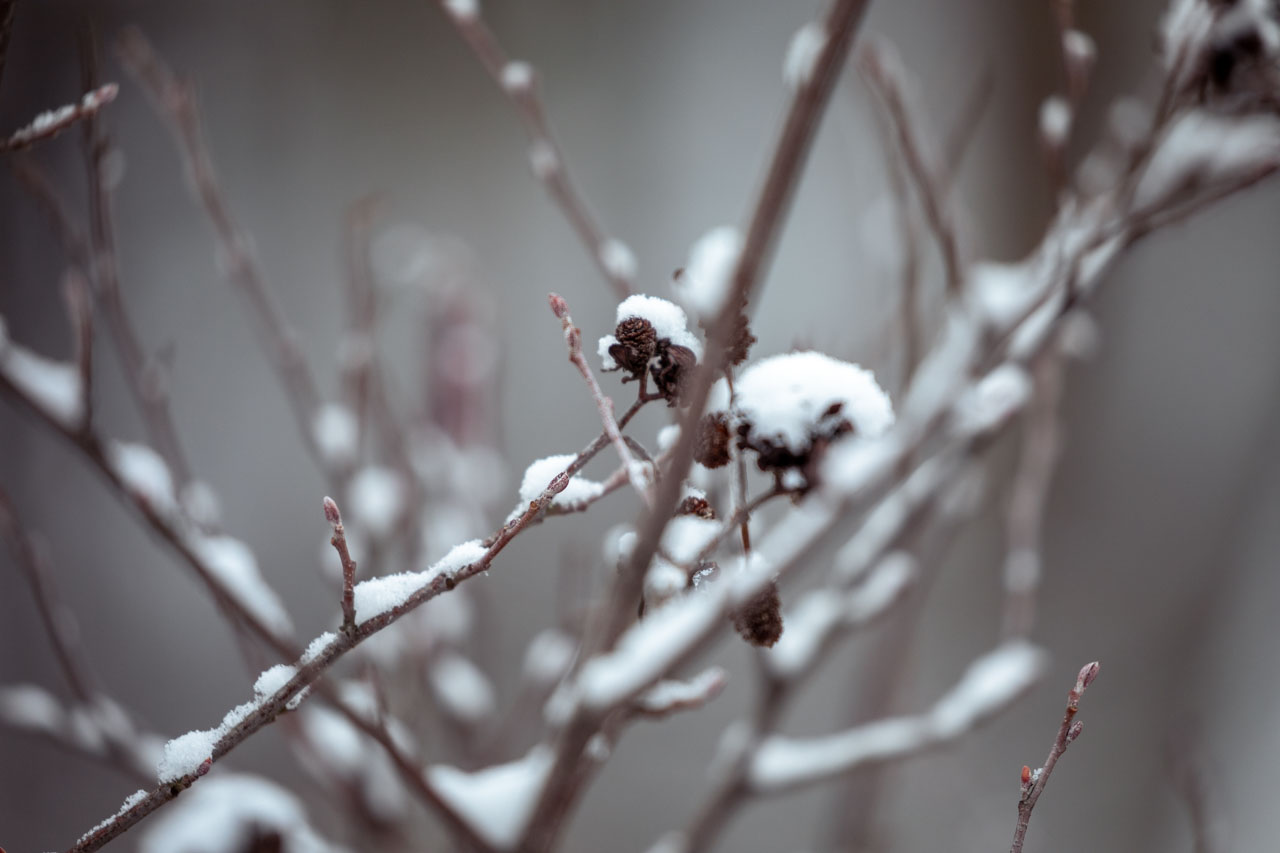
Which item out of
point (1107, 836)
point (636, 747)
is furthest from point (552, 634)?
point (1107, 836)

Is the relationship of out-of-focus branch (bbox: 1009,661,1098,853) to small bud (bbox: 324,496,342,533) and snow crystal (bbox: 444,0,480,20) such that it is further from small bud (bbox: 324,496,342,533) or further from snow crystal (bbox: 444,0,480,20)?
snow crystal (bbox: 444,0,480,20)

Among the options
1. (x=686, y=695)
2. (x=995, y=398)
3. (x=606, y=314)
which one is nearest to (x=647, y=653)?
(x=686, y=695)

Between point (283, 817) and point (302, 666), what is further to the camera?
point (283, 817)

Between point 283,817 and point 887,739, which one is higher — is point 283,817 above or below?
above

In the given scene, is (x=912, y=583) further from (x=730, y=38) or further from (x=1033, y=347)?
(x=730, y=38)

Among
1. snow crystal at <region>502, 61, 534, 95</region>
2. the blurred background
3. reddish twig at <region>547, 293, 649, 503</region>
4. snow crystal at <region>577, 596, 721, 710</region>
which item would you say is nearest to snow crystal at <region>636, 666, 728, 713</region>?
snow crystal at <region>577, 596, 721, 710</region>

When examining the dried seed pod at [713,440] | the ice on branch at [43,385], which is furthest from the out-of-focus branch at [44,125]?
the dried seed pod at [713,440]
